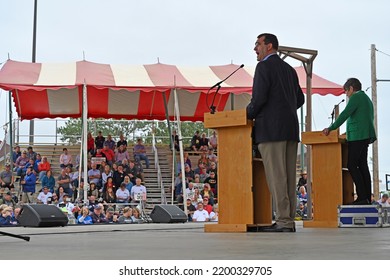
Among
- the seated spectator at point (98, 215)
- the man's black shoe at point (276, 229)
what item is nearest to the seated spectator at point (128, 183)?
the seated spectator at point (98, 215)

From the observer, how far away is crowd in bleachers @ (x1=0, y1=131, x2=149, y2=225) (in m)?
13.3

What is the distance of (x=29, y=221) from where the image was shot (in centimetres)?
726

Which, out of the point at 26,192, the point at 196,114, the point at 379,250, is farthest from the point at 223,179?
the point at 196,114

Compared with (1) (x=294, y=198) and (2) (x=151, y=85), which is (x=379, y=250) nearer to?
(1) (x=294, y=198)

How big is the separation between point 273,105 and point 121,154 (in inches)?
542

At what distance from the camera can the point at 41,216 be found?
7047mm

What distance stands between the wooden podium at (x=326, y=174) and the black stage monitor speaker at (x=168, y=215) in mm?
2346

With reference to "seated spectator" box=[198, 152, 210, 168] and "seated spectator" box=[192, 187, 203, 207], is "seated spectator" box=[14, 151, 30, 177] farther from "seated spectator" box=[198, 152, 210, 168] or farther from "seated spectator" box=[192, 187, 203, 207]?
"seated spectator" box=[192, 187, 203, 207]

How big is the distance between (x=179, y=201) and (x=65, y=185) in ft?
8.85

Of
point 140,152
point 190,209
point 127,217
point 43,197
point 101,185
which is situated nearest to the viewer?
point 127,217

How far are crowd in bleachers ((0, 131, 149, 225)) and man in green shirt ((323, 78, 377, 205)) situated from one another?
5.89 metres

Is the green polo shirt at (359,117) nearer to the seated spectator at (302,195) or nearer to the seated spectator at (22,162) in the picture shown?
the seated spectator at (302,195)

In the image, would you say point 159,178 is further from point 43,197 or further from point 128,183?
point 43,197

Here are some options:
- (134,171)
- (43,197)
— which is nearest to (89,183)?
(134,171)
